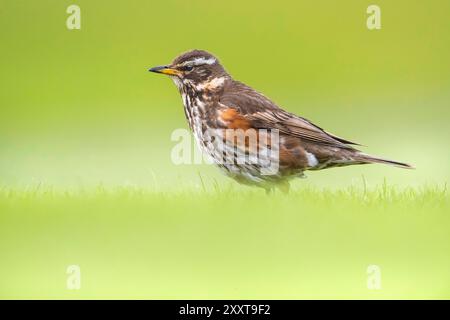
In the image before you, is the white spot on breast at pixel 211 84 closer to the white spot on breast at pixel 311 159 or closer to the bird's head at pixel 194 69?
the bird's head at pixel 194 69

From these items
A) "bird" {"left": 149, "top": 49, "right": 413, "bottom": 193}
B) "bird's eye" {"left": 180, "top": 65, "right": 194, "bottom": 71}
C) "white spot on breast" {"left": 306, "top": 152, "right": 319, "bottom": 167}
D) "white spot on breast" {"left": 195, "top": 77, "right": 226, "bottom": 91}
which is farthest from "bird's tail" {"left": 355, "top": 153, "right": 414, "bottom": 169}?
"bird's eye" {"left": 180, "top": 65, "right": 194, "bottom": 71}

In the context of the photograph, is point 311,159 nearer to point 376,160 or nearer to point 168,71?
point 376,160

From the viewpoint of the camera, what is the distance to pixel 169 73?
9.05m

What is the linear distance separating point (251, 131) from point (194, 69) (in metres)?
1.22

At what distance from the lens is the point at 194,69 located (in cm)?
905

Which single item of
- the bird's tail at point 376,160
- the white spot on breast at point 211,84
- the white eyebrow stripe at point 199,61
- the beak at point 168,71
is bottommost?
the bird's tail at point 376,160

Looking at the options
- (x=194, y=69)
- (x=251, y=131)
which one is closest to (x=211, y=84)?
(x=194, y=69)

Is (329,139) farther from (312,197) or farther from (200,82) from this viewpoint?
(200,82)

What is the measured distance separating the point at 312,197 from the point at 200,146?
171cm

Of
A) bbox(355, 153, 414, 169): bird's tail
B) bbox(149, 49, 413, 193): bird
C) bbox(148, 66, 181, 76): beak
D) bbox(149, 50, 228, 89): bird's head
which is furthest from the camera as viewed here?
bbox(149, 50, 228, 89): bird's head

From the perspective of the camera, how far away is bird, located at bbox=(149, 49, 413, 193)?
850cm

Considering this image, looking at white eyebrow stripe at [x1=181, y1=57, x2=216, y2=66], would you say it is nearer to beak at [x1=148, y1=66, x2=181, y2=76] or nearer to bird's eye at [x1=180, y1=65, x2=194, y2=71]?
bird's eye at [x1=180, y1=65, x2=194, y2=71]

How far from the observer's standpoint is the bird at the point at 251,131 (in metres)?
8.50

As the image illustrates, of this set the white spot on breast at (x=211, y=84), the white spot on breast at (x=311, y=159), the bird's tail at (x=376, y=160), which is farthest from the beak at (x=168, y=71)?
the bird's tail at (x=376, y=160)
